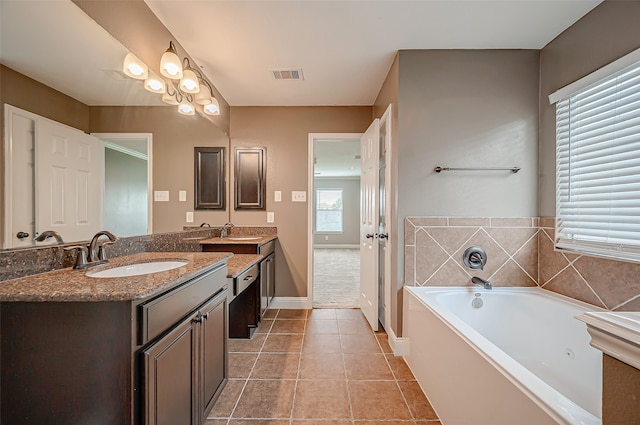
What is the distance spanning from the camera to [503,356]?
3.83 feet

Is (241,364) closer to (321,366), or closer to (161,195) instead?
(321,366)

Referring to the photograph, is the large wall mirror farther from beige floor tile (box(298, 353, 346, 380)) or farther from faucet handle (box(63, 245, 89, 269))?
beige floor tile (box(298, 353, 346, 380))

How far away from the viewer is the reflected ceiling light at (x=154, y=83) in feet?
5.94

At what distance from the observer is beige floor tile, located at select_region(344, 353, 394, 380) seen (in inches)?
76.6

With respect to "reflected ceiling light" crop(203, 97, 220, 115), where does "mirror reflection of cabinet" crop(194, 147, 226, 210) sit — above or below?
below

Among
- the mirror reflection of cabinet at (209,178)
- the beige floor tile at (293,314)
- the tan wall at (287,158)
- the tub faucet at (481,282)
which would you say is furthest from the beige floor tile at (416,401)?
the mirror reflection of cabinet at (209,178)

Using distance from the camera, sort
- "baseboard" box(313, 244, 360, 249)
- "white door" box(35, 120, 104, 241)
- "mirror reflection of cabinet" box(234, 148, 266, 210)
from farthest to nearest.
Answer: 1. "baseboard" box(313, 244, 360, 249)
2. "mirror reflection of cabinet" box(234, 148, 266, 210)
3. "white door" box(35, 120, 104, 241)

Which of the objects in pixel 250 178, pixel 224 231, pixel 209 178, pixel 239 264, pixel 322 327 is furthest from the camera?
pixel 250 178

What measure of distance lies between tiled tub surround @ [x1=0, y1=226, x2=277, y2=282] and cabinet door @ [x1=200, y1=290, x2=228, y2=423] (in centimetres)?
64

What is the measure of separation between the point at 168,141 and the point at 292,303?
2.19 meters

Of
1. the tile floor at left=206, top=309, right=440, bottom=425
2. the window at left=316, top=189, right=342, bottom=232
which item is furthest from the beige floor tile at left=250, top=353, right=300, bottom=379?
the window at left=316, top=189, right=342, bottom=232

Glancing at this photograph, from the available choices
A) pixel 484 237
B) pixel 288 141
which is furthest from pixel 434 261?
pixel 288 141

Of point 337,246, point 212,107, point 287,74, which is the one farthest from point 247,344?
point 337,246

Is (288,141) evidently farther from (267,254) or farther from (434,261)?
(434,261)
